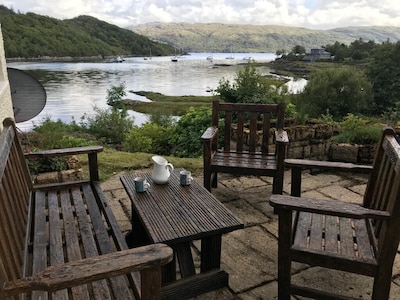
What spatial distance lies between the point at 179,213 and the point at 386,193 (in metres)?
1.00

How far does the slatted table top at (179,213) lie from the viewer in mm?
1519

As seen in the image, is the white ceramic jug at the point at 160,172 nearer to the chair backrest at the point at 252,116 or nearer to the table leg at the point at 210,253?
the table leg at the point at 210,253

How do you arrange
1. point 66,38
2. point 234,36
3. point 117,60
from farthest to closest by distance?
point 234,36 < point 117,60 < point 66,38

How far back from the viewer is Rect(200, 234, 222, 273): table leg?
1769 millimetres

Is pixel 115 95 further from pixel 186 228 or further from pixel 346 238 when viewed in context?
pixel 346 238

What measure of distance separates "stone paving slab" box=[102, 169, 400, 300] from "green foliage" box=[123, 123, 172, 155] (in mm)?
2594

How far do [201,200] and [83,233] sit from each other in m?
0.65

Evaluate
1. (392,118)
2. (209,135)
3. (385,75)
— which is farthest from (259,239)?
(385,75)

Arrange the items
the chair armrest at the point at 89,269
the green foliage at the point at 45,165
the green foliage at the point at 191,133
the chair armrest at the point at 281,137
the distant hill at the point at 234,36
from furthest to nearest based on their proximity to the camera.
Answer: the distant hill at the point at 234,36
the green foliage at the point at 191,133
the green foliage at the point at 45,165
the chair armrest at the point at 281,137
the chair armrest at the point at 89,269

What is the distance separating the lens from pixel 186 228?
5.10ft

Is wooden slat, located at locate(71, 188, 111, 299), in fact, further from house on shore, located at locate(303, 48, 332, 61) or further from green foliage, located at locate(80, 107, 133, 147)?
house on shore, located at locate(303, 48, 332, 61)

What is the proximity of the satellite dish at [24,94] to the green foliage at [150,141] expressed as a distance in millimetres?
2615

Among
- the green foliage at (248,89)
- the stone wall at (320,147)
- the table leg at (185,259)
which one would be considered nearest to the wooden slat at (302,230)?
the table leg at (185,259)

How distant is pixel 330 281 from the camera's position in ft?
6.17
